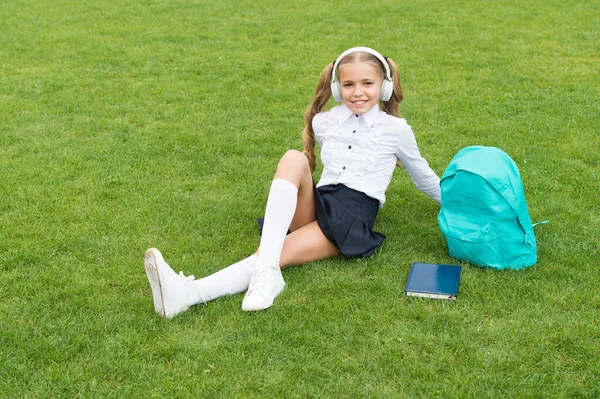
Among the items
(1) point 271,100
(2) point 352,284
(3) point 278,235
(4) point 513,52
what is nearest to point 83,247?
(3) point 278,235

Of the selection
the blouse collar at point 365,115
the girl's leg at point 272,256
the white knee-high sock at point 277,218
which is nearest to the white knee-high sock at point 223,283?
the girl's leg at point 272,256

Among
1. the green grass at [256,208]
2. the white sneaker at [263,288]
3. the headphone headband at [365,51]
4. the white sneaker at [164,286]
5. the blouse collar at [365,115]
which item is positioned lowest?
the green grass at [256,208]

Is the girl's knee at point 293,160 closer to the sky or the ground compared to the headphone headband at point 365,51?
closer to the ground

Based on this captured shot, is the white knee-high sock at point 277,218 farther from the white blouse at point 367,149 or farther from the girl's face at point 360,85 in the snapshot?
the girl's face at point 360,85

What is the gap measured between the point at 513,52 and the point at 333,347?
6048 mm

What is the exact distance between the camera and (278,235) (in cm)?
→ 405

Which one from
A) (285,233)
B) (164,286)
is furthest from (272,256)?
(164,286)

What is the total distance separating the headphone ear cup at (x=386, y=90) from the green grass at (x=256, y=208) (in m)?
0.87

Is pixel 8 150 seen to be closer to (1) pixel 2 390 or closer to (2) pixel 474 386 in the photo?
(1) pixel 2 390

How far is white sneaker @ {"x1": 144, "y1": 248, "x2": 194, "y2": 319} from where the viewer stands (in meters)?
3.70

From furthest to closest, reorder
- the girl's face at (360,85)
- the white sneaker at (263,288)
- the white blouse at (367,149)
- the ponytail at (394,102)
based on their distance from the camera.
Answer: the ponytail at (394,102)
the white blouse at (367,149)
the girl's face at (360,85)
the white sneaker at (263,288)

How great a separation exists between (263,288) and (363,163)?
1.11m

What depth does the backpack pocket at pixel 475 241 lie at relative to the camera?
419 cm

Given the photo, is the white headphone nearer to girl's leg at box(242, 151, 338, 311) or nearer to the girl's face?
the girl's face
